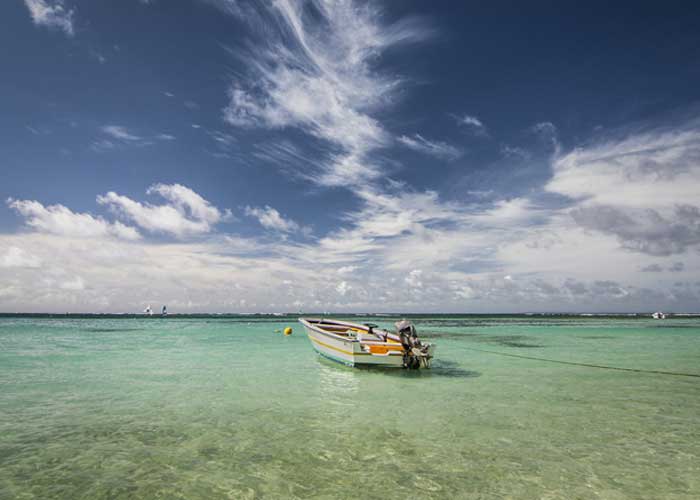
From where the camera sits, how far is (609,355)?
25484mm

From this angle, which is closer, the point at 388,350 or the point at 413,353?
the point at 413,353

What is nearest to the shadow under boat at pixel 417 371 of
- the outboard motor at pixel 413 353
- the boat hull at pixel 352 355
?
the boat hull at pixel 352 355

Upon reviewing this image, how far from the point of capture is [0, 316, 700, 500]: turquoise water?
624 cm

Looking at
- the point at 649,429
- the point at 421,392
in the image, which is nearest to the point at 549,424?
the point at 649,429

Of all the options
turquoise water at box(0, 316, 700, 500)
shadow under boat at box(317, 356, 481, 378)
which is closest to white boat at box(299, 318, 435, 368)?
shadow under boat at box(317, 356, 481, 378)

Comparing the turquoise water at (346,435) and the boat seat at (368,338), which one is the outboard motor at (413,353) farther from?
the boat seat at (368,338)

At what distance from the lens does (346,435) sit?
8.80 m

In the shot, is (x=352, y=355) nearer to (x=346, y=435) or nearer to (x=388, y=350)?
(x=388, y=350)

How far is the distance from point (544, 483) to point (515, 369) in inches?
556

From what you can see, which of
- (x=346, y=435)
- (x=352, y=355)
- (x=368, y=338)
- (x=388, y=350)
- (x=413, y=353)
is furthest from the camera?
(x=368, y=338)

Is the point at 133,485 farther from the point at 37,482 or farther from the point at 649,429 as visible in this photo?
the point at 649,429

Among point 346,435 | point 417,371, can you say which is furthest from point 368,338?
point 346,435

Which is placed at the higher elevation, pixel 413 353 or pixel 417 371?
pixel 413 353

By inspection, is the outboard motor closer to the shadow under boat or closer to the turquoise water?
the shadow under boat
